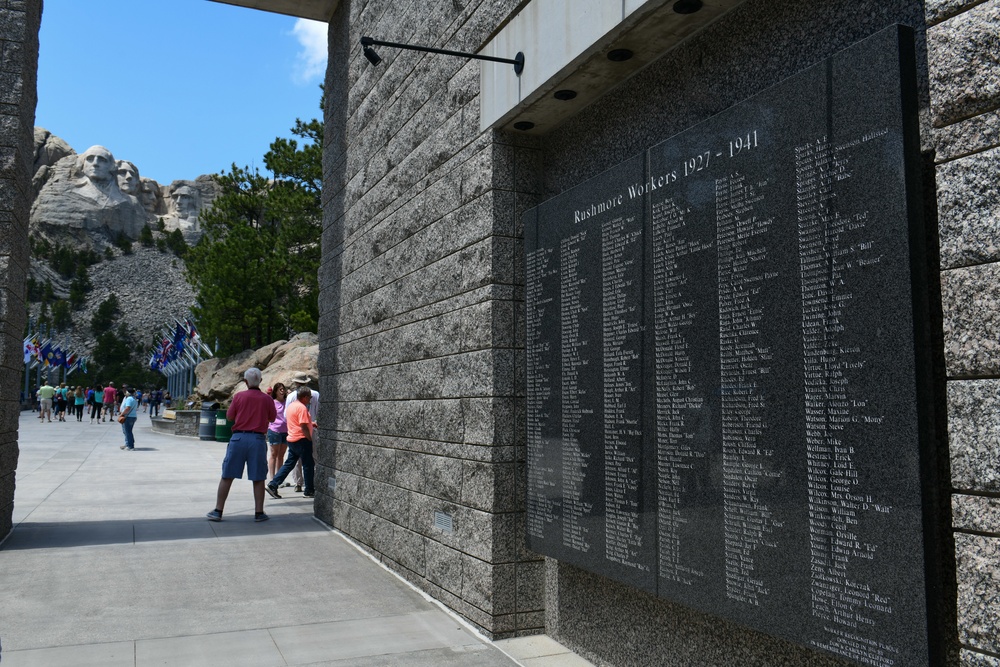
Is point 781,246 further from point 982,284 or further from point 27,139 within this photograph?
point 27,139

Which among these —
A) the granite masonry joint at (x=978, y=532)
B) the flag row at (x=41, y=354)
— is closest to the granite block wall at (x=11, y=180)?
the granite masonry joint at (x=978, y=532)

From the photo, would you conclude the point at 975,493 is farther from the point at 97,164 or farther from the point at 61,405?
the point at 97,164

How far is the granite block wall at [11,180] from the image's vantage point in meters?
7.42

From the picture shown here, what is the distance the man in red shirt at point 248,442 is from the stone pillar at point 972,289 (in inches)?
298

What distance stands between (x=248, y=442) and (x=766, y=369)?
6843mm

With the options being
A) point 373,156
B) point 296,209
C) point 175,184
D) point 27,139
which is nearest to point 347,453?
point 373,156

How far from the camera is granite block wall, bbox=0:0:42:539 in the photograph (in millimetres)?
7422

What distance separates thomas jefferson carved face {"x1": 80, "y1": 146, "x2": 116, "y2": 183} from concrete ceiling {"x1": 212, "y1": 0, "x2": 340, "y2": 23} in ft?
417

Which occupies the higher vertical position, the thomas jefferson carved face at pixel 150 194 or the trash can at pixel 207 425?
the thomas jefferson carved face at pixel 150 194

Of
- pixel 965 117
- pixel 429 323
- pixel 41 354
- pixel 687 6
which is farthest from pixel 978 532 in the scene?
pixel 41 354

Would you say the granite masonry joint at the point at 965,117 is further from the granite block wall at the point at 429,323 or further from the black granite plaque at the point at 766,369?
the granite block wall at the point at 429,323

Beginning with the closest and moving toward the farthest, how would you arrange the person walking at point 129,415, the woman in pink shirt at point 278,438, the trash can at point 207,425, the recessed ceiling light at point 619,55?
the recessed ceiling light at point 619,55 < the woman in pink shirt at point 278,438 < the person walking at point 129,415 < the trash can at point 207,425

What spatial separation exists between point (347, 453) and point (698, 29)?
5.99 m

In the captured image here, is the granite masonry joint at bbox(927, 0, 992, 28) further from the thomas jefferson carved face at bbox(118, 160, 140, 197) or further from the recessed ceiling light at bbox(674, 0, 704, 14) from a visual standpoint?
the thomas jefferson carved face at bbox(118, 160, 140, 197)
